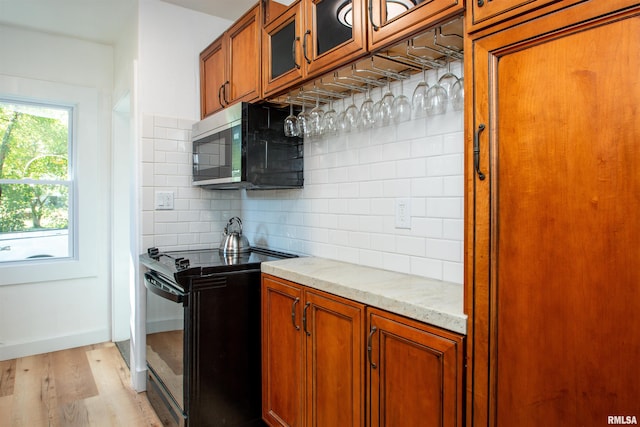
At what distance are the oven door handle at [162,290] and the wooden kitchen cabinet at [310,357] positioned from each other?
0.42m

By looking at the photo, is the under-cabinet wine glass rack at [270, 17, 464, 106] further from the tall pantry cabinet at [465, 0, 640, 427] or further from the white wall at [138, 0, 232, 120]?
the white wall at [138, 0, 232, 120]

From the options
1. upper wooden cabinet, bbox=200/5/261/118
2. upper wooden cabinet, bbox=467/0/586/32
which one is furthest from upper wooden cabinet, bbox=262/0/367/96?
upper wooden cabinet, bbox=467/0/586/32

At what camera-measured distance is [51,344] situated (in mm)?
3238

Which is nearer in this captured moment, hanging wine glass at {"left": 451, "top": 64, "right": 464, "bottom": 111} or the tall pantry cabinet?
the tall pantry cabinet

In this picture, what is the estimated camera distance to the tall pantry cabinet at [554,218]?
0.79 metres

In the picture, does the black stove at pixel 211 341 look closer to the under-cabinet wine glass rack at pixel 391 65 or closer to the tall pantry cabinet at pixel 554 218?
the under-cabinet wine glass rack at pixel 391 65

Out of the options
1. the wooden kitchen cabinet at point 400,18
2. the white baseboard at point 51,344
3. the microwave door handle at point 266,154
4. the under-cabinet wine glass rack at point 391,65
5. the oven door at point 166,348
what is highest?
the wooden kitchen cabinet at point 400,18

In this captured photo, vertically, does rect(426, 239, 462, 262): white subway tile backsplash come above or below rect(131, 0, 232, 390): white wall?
below

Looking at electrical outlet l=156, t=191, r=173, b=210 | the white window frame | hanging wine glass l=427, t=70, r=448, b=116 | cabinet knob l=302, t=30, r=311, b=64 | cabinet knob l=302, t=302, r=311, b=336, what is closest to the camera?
hanging wine glass l=427, t=70, r=448, b=116

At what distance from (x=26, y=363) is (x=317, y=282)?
9.12ft

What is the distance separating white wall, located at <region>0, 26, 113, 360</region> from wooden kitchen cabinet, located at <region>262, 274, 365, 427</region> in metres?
2.21

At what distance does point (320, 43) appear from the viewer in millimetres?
1735

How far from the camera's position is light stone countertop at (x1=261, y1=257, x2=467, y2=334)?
1.15 m

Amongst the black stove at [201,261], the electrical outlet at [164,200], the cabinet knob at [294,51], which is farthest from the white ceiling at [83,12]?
the black stove at [201,261]
